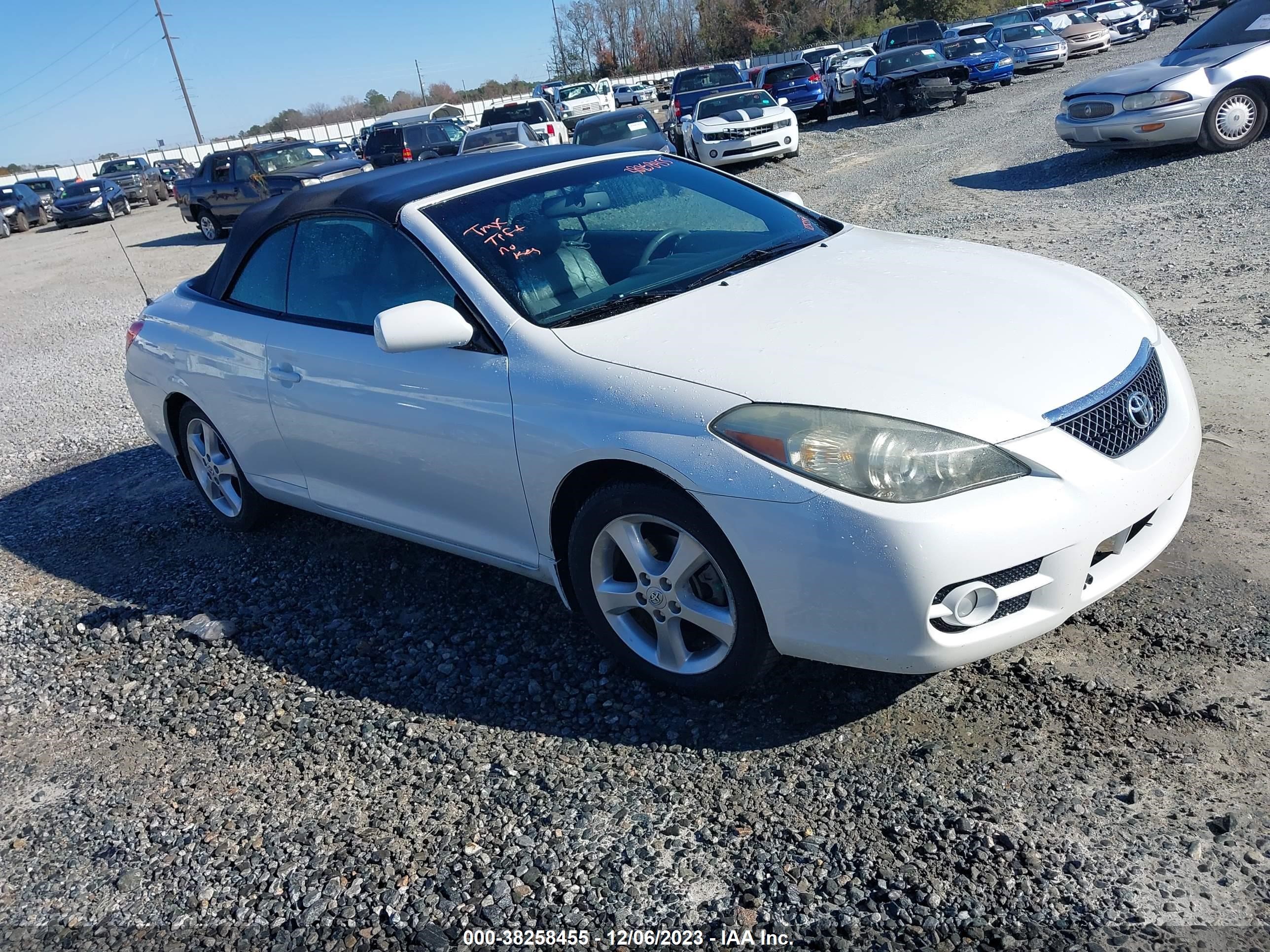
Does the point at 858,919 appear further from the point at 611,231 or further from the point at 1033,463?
the point at 611,231

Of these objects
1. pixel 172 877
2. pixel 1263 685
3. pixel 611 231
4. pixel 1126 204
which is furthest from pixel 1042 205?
pixel 172 877

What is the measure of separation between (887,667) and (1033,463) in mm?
652

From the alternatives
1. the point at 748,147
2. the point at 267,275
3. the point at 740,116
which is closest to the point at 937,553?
the point at 267,275

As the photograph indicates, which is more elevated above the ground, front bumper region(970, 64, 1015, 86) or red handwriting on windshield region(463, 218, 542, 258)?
red handwriting on windshield region(463, 218, 542, 258)

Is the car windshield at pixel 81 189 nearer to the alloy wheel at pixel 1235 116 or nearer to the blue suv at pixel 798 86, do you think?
the blue suv at pixel 798 86

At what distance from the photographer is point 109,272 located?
744 inches

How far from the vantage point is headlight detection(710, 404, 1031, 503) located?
8.48 feet

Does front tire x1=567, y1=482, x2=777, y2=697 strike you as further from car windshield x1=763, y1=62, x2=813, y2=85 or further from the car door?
car windshield x1=763, y1=62, x2=813, y2=85

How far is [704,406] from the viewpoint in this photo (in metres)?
2.83

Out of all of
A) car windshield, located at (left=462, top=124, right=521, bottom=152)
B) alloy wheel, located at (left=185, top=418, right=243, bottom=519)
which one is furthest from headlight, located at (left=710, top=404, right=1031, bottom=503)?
car windshield, located at (left=462, top=124, right=521, bottom=152)

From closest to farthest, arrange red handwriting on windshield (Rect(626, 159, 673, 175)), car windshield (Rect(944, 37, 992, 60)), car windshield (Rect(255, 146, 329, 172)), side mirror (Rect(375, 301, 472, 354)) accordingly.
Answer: side mirror (Rect(375, 301, 472, 354))
red handwriting on windshield (Rect(626, 159, 673, 175))
car windshield (Rect(255, 146, 329, 172))
car windshield (Rect(944, 37, 992, 60))

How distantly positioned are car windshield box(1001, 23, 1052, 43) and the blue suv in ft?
26.3

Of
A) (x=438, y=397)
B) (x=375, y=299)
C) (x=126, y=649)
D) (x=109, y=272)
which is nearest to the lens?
(x=438, y=397)

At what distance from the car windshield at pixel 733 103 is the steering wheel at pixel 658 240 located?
15609mm
